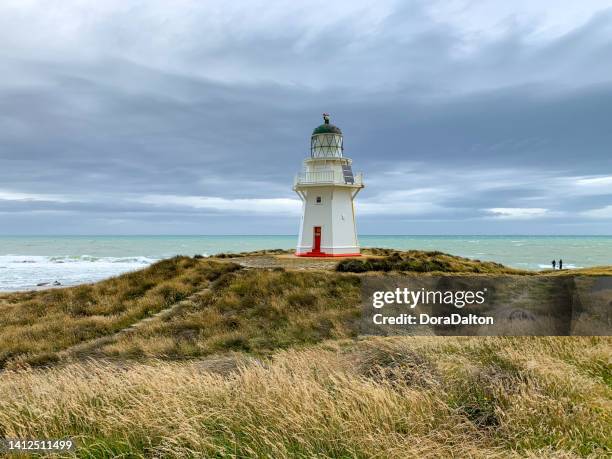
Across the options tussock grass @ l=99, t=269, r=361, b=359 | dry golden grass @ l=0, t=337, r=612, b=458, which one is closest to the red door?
tussock grass @ l=99, t=269, r=361, b=359

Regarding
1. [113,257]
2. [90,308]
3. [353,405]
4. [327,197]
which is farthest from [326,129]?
[113,257]

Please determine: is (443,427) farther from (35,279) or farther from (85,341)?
(35,279)

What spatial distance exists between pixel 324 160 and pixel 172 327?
17632mm

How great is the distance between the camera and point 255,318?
1354 centimetres

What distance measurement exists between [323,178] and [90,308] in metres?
15.1

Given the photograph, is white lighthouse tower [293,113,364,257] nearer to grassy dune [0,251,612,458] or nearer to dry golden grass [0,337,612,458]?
grassy dune [0,251,612,458]

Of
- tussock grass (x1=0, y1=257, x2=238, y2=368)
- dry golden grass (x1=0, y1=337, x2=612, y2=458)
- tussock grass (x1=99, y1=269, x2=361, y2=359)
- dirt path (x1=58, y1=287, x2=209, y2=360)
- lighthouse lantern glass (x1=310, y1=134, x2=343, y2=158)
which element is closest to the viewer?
dry golden grass (x1=0, y1=337, x2=612, y2=458)

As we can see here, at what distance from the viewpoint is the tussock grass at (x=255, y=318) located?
10750mm

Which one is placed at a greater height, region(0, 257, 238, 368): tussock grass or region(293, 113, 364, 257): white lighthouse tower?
region(293, 113, 364, 257): white lighthouse tower

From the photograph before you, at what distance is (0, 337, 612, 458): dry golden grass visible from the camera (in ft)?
13.4

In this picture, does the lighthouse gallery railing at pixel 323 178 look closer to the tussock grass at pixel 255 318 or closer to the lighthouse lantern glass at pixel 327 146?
the lighthouse lantern glass at pixel 327 146

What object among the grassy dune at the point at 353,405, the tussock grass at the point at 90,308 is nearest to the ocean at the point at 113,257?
the tussock grass at the point at 90,308

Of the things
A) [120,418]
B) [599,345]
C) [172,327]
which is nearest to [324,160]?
[172,327]

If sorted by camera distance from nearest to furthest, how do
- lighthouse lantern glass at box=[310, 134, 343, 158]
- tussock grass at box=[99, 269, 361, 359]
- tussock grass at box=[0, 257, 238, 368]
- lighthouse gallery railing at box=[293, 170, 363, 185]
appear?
tussock grass at box=[99, 269, 361, 359] → tussock grass at box=[0, 257, 238, 368] → lighthouse gallery railing at box=[293, 170, 363, 185] → lighthouse lantern glass at box=[310, 134, 343, 158]
